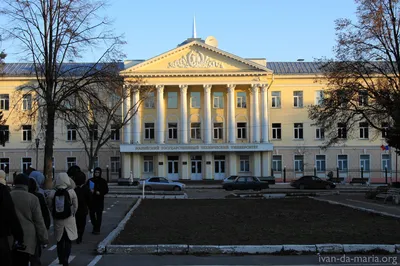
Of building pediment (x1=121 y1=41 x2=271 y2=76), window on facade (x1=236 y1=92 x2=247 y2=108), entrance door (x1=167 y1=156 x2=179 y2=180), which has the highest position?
building pediment (x1=121 y1=41 x2=271 y2=76)

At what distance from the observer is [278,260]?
10102 millimetres

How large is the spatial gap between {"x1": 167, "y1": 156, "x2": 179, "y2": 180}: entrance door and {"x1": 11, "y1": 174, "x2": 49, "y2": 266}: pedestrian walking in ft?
180

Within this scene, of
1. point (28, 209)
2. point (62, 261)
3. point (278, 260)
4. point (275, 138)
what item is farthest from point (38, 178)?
point (275, 138)

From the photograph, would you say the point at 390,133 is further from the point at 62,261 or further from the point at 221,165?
the point at 221,165

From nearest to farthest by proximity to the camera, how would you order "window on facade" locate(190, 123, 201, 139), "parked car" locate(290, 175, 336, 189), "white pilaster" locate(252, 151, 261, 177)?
1. "parked car" locate(290, 175, 336, 189)
2. "white pilaster" locate(252, 151, 261, 177)
3. "window on facade" locate(190, 123, 201, 139)

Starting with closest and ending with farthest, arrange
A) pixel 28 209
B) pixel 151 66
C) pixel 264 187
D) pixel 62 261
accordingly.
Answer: pixel 28 209, pixel 62 261, pixel 264 187, pixel 151 66

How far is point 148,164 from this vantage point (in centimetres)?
6303

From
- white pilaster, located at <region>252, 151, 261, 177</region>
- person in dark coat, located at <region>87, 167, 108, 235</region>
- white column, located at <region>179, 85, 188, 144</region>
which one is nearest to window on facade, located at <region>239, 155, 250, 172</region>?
white pilaster, located at <region>252, 151, 261, 177</region>

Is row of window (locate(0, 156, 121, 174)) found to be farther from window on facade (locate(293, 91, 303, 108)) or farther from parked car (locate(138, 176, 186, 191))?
window on facade (locate(293, 91, 303, 108))

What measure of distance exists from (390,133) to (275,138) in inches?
1359

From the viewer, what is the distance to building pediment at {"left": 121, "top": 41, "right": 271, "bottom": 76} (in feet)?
200

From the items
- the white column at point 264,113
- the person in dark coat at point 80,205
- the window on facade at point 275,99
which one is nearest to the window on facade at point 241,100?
the white column at point 264,113

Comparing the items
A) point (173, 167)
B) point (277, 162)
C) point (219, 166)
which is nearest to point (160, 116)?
point (173, 167)

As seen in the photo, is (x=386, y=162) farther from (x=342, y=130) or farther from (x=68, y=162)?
(x=68, y=162)
